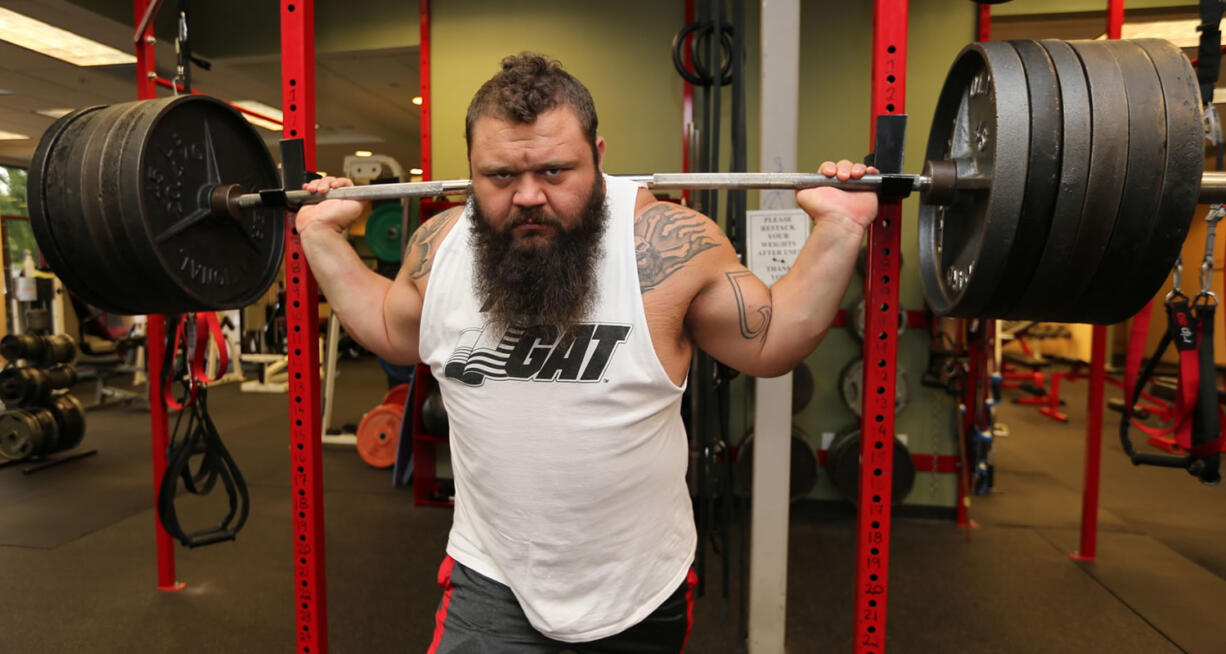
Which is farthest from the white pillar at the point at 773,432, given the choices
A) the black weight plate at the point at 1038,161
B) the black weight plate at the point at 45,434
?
the black weight plate at the point at 45,434

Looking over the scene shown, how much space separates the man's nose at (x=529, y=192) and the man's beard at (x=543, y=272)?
15 mm

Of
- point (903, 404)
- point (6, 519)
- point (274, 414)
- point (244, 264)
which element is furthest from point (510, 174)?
point (274, 414)

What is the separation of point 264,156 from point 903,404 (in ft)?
8.88

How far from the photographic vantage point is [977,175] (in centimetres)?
103

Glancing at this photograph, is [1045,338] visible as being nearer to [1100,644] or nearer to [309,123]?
[1100,644]

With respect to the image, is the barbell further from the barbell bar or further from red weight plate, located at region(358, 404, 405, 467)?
red weight plate, located at region(358, 404, 405, 467)

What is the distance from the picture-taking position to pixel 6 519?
311 centimetres

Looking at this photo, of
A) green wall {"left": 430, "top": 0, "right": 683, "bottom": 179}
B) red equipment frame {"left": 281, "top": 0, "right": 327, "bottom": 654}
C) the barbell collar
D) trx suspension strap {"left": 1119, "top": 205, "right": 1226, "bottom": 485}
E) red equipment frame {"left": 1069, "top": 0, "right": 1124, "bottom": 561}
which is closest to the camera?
the barbell collar

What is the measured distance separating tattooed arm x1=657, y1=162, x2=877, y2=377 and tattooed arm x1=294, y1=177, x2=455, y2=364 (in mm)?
435

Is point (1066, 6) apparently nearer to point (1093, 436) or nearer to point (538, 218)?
point (1093, 436)

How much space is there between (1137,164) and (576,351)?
81cm

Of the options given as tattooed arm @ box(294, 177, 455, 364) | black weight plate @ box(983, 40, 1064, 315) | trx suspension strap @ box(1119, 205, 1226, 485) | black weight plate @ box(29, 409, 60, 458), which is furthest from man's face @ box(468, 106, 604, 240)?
black weight plate @ box(29, 409, 60, 458)

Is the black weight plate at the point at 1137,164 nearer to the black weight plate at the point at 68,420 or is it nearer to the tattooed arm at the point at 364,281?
the tattooed arm at the point at 364,281

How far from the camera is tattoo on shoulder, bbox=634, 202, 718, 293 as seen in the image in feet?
3.44
